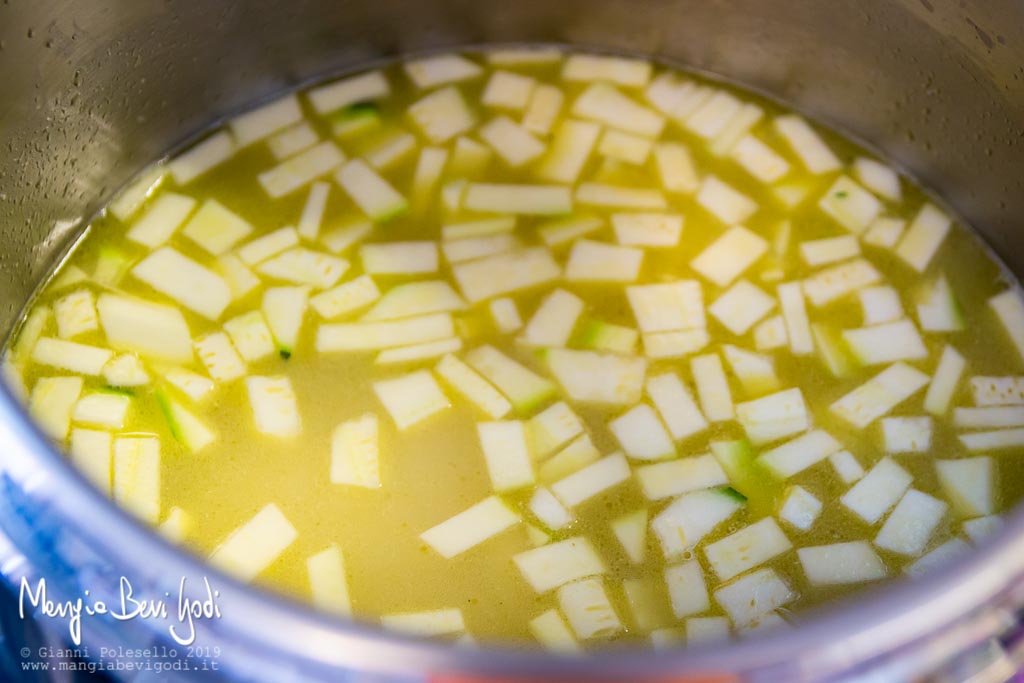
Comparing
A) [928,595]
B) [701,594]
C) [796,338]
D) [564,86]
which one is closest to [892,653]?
[928,595]

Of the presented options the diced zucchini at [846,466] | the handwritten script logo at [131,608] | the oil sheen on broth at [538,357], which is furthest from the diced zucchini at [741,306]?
the handwritten script logo at [131,608]

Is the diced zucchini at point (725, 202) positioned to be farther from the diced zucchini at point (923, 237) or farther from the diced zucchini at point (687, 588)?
the diced zucchini at point (687, 588)

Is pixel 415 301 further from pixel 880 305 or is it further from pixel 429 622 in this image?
pixel 880 305

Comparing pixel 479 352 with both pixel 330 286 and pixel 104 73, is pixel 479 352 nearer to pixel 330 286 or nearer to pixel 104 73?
pixel 330 286

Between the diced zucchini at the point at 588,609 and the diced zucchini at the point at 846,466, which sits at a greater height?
the diced zucchini at the point at 846,466

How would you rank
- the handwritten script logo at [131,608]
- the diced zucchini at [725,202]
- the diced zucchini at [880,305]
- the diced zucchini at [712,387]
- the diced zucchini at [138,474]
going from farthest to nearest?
the diced zucchini at [725,202]
the diced zucchini at [880,305]
the diced zucchini at [712,387]
the diced zucchini at [138,474]
the handwritten script logo at [131,608]

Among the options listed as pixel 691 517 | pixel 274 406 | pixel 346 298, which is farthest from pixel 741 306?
pixel 274 406
